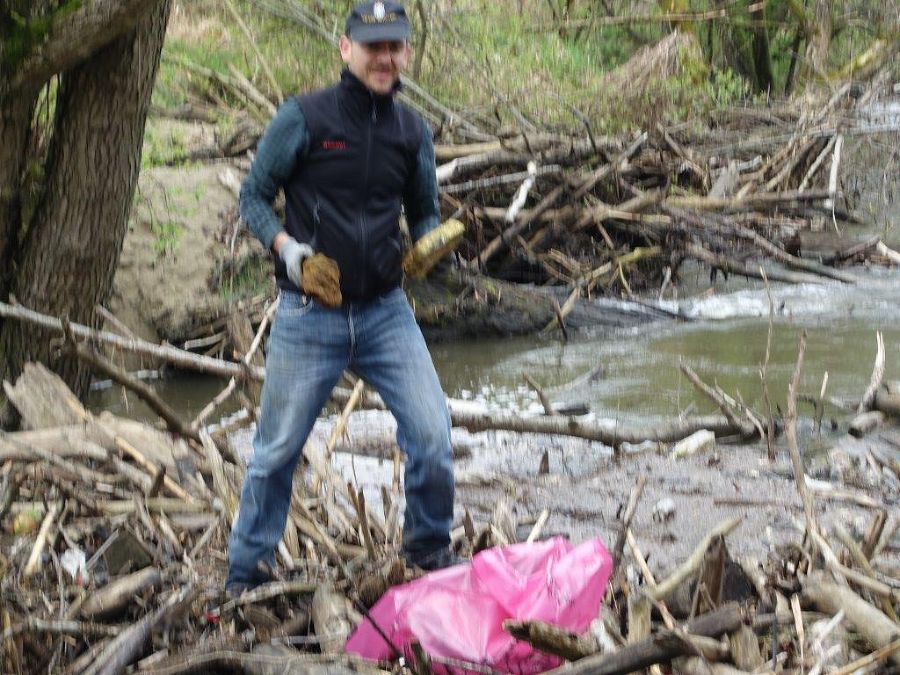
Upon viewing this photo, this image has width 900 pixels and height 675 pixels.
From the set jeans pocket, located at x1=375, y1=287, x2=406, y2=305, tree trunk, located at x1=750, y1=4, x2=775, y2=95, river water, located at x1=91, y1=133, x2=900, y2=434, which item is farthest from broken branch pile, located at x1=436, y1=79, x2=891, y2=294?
tree trunk, located at x1=750, y1=4, x2=775, y2=95

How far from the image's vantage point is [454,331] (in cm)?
961

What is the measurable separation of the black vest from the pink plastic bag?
3.20 feet

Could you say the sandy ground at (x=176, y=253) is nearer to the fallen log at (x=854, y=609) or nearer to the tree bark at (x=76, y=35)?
the tree bark at (x=76, y=35)

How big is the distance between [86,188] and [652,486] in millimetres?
3270

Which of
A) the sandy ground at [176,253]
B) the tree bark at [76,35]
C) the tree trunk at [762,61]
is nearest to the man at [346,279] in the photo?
the tree bark at [76,35]

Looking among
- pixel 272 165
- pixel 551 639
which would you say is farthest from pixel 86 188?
pixel 551 639

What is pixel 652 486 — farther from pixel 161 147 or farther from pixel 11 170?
pixel 161 147

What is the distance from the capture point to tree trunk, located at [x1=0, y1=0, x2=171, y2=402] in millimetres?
5480

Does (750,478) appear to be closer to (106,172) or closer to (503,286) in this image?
(106,172)

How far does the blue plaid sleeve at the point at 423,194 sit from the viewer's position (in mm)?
3633

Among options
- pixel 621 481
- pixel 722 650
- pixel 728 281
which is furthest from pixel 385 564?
pixel 728 281

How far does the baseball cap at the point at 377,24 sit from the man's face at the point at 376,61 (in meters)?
0.03

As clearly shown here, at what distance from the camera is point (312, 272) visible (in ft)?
10.8

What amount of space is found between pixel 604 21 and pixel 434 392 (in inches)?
585
